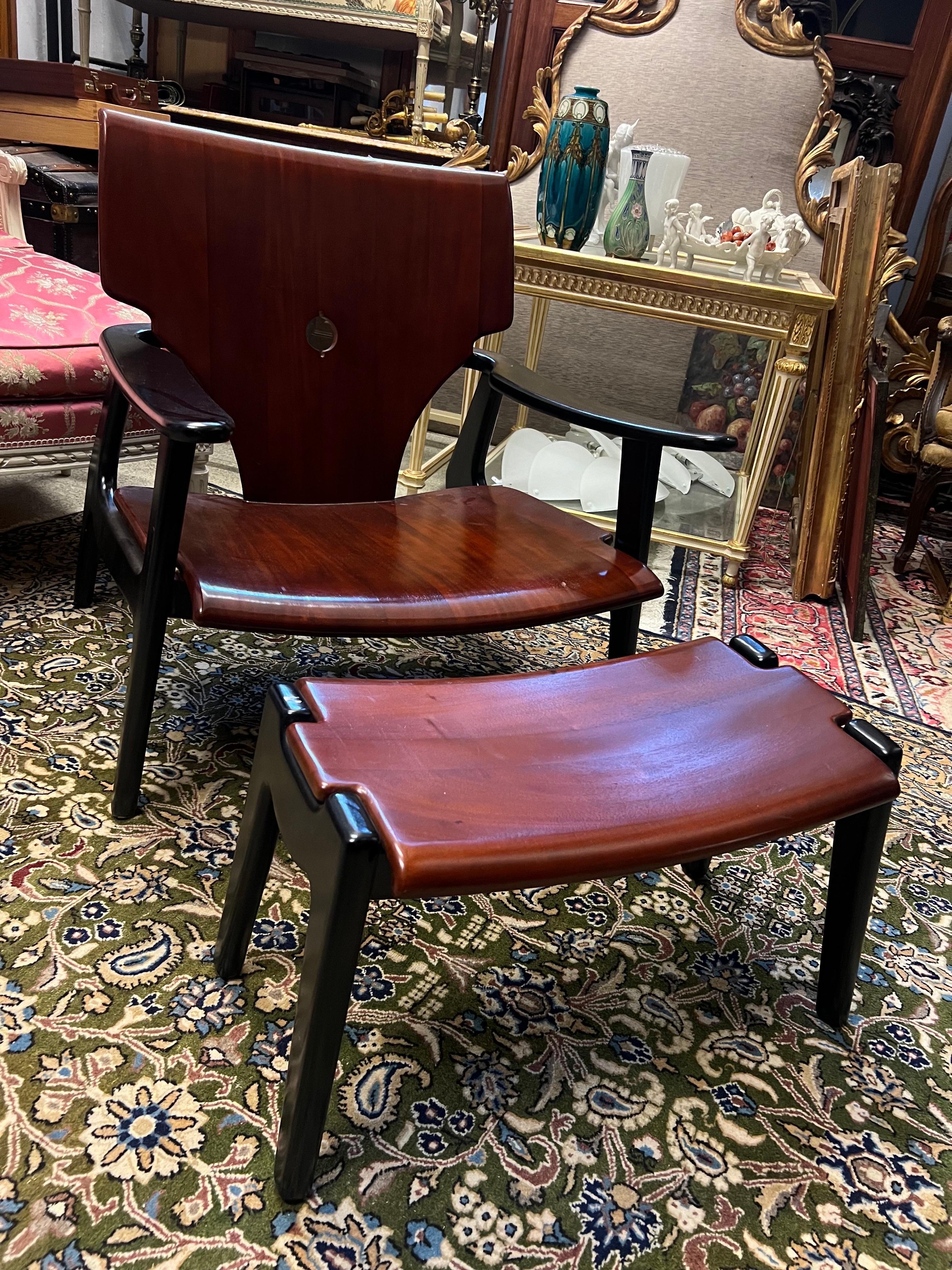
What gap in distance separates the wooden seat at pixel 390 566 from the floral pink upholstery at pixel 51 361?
430 mm

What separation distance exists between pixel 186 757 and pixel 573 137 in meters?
1.87

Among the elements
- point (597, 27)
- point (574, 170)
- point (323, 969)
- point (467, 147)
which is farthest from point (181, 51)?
point (323, 969)

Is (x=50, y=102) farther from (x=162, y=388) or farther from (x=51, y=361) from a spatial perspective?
(x=162, y=388)

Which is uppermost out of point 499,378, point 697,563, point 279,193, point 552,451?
point 279,193

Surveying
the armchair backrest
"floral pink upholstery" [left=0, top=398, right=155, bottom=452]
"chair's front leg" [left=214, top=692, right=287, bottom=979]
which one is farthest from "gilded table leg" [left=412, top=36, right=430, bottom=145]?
"chair's front leg" [left=214, top=692, right=287, bottom=979]

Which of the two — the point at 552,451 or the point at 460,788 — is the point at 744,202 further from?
the point at 460,788

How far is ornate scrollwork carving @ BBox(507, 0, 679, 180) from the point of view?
9.37 ft

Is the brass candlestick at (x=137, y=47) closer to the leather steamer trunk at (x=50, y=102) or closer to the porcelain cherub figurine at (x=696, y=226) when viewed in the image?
the leather steamer trunk at (x=50, y=102)

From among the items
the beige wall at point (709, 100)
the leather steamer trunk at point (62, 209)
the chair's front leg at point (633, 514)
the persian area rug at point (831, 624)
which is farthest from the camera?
the beige wall at point (709, 100)

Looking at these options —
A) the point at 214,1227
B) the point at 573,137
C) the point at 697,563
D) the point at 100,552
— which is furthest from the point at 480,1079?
the point at 573,137

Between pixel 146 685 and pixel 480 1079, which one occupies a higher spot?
pixel 146 685

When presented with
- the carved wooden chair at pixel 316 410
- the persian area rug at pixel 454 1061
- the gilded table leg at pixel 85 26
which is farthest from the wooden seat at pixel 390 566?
the gilded table leg at pixel 85 26

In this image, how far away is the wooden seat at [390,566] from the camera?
51.0 inches

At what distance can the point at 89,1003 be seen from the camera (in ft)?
3.71
